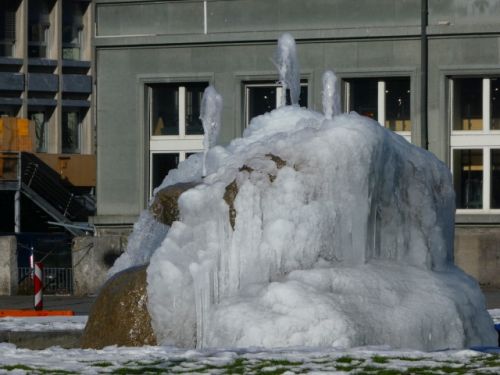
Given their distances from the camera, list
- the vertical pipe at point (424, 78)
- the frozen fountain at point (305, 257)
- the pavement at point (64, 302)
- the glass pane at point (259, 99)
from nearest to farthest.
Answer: the frozen fountain at point (305, 257), the pavement at point (64, 302), the vertical pipe at point (424, 78), the glass pane at point (259, 99)

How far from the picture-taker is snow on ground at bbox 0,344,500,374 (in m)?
11.7

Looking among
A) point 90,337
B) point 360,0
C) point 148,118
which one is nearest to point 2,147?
point 148,118

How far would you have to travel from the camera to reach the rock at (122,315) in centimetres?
1509

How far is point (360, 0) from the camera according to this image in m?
37.1

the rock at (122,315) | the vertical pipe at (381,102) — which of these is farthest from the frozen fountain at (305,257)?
the vertical pipe at (381,102)

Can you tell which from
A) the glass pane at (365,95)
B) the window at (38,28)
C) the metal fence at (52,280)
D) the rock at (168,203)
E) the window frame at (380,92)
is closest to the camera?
the rock at (168,203)

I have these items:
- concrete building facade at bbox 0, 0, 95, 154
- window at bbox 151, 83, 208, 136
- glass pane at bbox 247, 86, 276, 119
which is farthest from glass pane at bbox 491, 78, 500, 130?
concrete building facade at bbox 0, 0, 95, 154

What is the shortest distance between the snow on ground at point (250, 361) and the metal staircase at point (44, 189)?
143ft

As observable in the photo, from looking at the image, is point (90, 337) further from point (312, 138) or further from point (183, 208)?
point (312, 138)

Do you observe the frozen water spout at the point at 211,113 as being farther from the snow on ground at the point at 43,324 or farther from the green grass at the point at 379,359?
the green grass at the point at 379,359

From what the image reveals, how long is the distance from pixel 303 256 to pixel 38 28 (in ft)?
194

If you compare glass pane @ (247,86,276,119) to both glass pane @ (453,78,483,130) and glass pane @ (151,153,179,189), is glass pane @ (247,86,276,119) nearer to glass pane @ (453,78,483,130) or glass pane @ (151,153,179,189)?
glass pane @ (151,153,179,189)

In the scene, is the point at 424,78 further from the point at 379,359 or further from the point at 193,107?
Result: the point at 379,359

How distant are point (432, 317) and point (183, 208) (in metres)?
2.58
